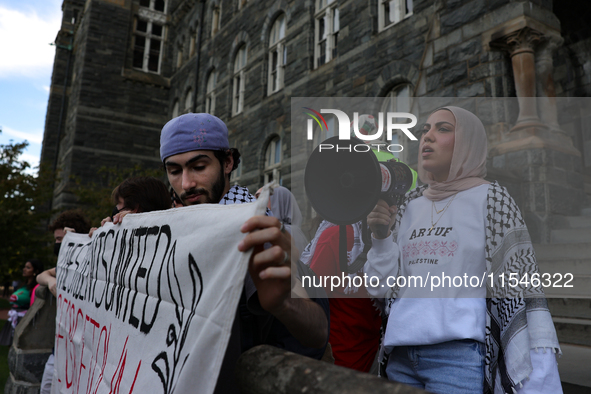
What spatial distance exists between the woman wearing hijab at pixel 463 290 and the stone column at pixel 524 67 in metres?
3.98

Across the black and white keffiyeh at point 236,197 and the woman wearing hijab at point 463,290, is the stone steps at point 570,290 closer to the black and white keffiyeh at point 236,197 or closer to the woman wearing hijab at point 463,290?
the woman wearing hijab at point 463,290

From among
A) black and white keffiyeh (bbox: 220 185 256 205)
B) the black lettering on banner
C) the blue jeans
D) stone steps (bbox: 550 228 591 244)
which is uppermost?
stone steps (bbox: 550 228 591 244)

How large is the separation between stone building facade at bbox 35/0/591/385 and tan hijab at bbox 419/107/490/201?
2350 millimetres

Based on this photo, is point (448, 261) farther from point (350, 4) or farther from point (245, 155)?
point (245, 155)

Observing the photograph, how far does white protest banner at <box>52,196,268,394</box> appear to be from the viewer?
110 cm

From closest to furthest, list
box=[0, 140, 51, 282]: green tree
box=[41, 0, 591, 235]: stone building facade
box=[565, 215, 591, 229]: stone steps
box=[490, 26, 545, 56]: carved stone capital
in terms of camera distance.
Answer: box=[565, 215, 591, 229]: stone steps < box=[490, 26, 545, 56]: carved stone capital < box=[41, 0, 591, 235]: stone building facade < box=[0, 140, 51, 282]: green tree

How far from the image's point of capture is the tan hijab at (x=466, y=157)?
184 centimetres

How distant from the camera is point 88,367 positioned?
2.03 meters

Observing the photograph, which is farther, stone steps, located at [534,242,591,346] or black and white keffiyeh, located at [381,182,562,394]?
stone steps, located at [534,242,591,346]

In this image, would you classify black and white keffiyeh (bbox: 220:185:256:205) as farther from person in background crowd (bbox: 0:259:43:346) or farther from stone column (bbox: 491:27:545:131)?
person in background crowd (bbox: 0:259:43:346)

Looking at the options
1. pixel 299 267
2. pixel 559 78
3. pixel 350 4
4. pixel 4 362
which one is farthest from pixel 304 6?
pixel 299 267

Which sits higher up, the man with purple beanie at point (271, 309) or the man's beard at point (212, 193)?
the man's beard at point (212, 193)

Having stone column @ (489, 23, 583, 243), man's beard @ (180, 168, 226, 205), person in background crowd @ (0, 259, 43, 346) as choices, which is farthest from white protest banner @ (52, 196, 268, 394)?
person in background crowd @ (0, 259, 43, 346)

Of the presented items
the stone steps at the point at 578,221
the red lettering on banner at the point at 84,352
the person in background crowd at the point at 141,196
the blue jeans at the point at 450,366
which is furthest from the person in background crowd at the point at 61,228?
the stone steps at the point at 578,221
